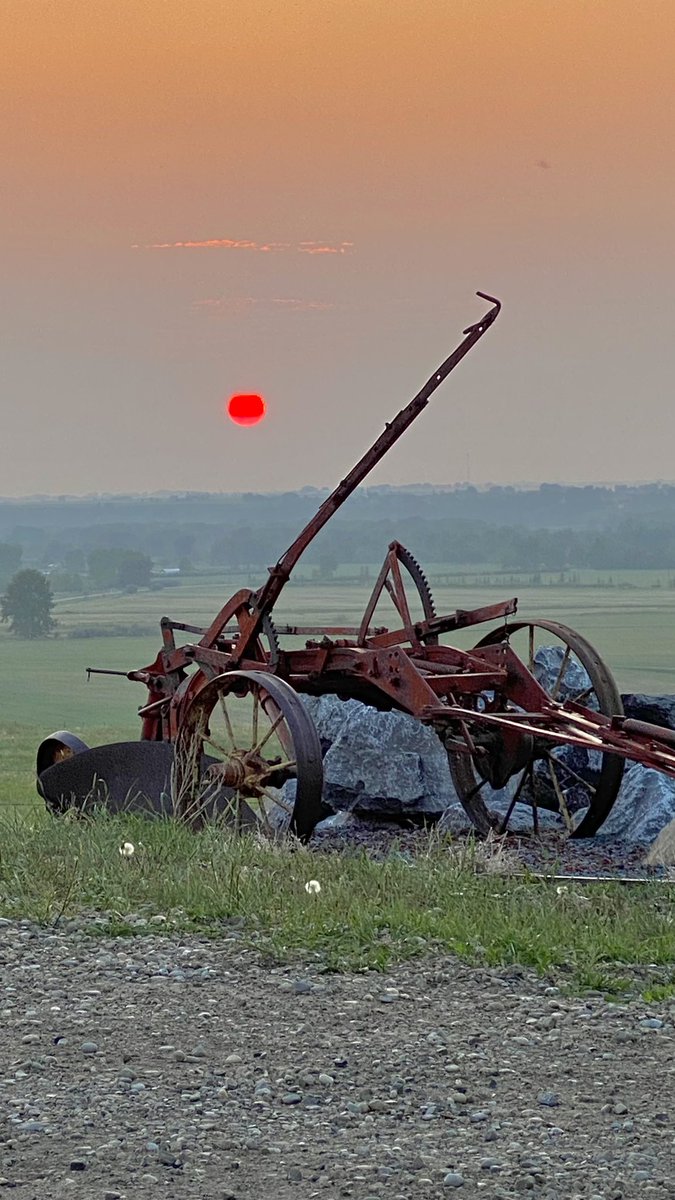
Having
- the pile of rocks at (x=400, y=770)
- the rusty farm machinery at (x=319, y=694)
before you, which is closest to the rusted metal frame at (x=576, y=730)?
the rusty farm machinery at (x=319, y=694)

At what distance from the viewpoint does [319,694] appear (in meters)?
8.97

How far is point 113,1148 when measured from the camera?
4.00 meters

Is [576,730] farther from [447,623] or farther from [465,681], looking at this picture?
[447,623]

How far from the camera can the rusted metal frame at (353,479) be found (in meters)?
8.80

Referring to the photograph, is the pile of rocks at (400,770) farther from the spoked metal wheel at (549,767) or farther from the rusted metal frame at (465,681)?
the rusted metal frame at (465,681)

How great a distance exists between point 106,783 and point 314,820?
214cm

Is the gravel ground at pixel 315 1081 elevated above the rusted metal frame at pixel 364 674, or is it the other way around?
the rusted metal frame at pixel 364 674

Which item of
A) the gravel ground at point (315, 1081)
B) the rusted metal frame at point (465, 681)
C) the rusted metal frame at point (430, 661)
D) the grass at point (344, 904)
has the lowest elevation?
the gravel ground at point (315, 1081)

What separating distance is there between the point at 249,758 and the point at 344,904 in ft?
7.97

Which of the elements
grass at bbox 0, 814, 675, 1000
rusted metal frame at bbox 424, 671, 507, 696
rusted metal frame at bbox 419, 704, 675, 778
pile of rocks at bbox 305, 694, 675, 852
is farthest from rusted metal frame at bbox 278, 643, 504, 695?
pile of rocks at bbox 305, 694, 675, 852

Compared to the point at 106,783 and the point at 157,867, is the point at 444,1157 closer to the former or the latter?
the point at 157,867

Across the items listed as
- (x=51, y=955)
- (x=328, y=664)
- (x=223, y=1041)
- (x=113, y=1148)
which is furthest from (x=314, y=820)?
(x=113, y=1148)

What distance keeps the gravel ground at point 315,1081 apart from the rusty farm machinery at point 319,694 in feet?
8.20

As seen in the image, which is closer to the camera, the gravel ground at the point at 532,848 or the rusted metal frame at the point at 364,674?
the gravel ground at the point at 532,848
